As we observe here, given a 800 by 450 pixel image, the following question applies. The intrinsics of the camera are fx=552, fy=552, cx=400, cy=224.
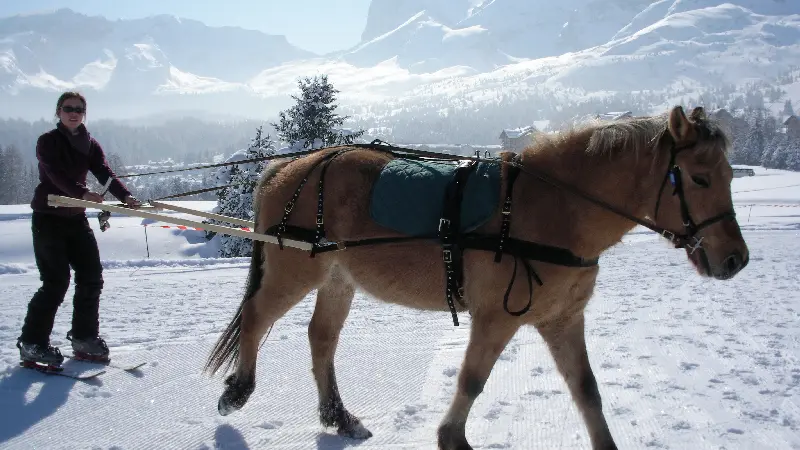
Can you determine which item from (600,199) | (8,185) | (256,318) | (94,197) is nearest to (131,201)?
(94,197)

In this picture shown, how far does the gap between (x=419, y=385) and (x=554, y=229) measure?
2112 millimetres

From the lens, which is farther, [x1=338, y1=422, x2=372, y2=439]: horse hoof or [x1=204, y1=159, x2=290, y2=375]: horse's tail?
[x1=204, y1=159, x2=290, y2=375]: horse's tail

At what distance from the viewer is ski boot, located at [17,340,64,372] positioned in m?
4.37

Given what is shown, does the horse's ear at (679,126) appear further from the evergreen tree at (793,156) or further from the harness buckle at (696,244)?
the evergreen tree at (793,156)

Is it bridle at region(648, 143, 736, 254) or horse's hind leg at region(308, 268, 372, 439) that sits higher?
bridle at region(648, 143, 736, 254)

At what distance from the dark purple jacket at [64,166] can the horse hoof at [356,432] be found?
2.66m

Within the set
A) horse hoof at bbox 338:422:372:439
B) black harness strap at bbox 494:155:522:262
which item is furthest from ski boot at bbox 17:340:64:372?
black harness strap at bbox 494:155:522:262

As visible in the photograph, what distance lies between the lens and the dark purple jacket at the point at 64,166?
4.29 metres

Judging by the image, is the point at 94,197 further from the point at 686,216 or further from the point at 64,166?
the point at 686,216

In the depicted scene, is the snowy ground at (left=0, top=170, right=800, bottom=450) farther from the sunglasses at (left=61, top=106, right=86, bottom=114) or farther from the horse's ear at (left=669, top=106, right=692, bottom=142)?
the sunglasses at (left=61, top=106, right=86, bottom=114)

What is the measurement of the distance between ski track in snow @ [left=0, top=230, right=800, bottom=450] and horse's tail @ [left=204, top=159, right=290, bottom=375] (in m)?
0.31

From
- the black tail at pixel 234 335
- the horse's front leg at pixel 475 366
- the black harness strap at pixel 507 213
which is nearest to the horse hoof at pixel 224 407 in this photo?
the black tail at pixel 234 335

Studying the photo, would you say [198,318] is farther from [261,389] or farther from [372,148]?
[372,148]

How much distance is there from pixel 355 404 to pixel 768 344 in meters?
4.12
